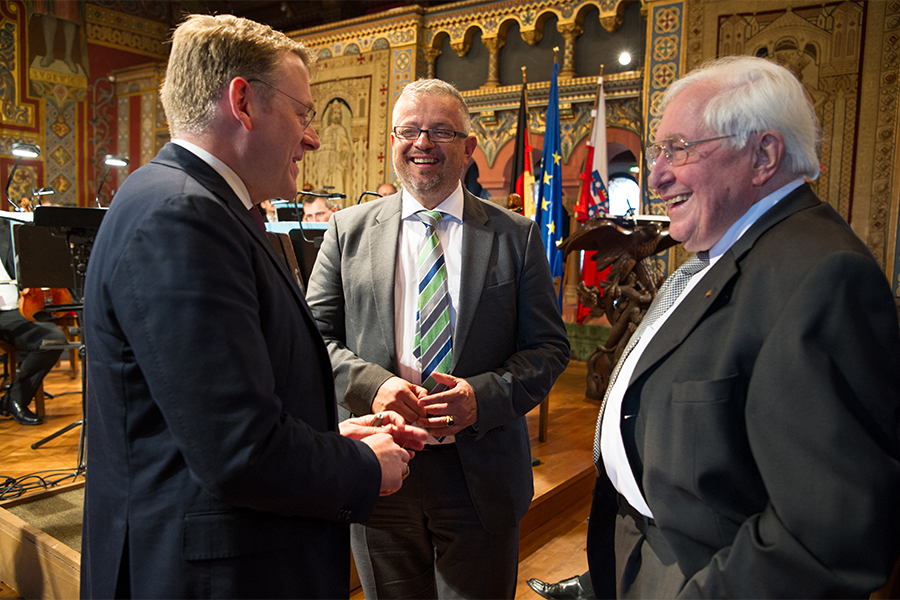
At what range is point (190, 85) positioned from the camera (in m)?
1.00

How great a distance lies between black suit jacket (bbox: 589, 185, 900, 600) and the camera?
2.84 feet

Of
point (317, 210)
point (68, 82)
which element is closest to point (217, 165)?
point (317, 210)

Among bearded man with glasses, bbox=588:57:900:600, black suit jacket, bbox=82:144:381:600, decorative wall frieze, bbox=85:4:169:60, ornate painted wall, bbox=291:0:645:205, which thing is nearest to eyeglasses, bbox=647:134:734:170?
bearded man with glasses, bbox=588:57:900:600

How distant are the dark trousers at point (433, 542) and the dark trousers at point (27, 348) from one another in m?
3.69

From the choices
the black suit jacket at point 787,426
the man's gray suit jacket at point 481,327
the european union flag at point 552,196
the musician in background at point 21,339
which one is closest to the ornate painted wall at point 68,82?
the musician in background at point 21,339

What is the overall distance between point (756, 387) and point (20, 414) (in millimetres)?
4982

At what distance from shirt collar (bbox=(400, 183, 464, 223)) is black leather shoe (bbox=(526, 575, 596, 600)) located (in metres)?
1.47

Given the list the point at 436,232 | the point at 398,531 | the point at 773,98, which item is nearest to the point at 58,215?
the point at 436,232

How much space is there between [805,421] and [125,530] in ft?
3.38

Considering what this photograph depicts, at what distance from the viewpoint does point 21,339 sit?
4.33 meters

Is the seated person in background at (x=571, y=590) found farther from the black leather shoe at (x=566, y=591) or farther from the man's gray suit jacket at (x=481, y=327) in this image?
the man's gray suit jacket at (x=481, y=327)

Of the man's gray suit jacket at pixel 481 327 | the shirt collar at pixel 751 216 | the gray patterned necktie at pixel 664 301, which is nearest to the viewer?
the shirt collar at pixel 751 216

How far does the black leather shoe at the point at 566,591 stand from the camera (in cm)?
227

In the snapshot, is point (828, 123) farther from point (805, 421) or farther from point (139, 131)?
Result: point (139, 131)
